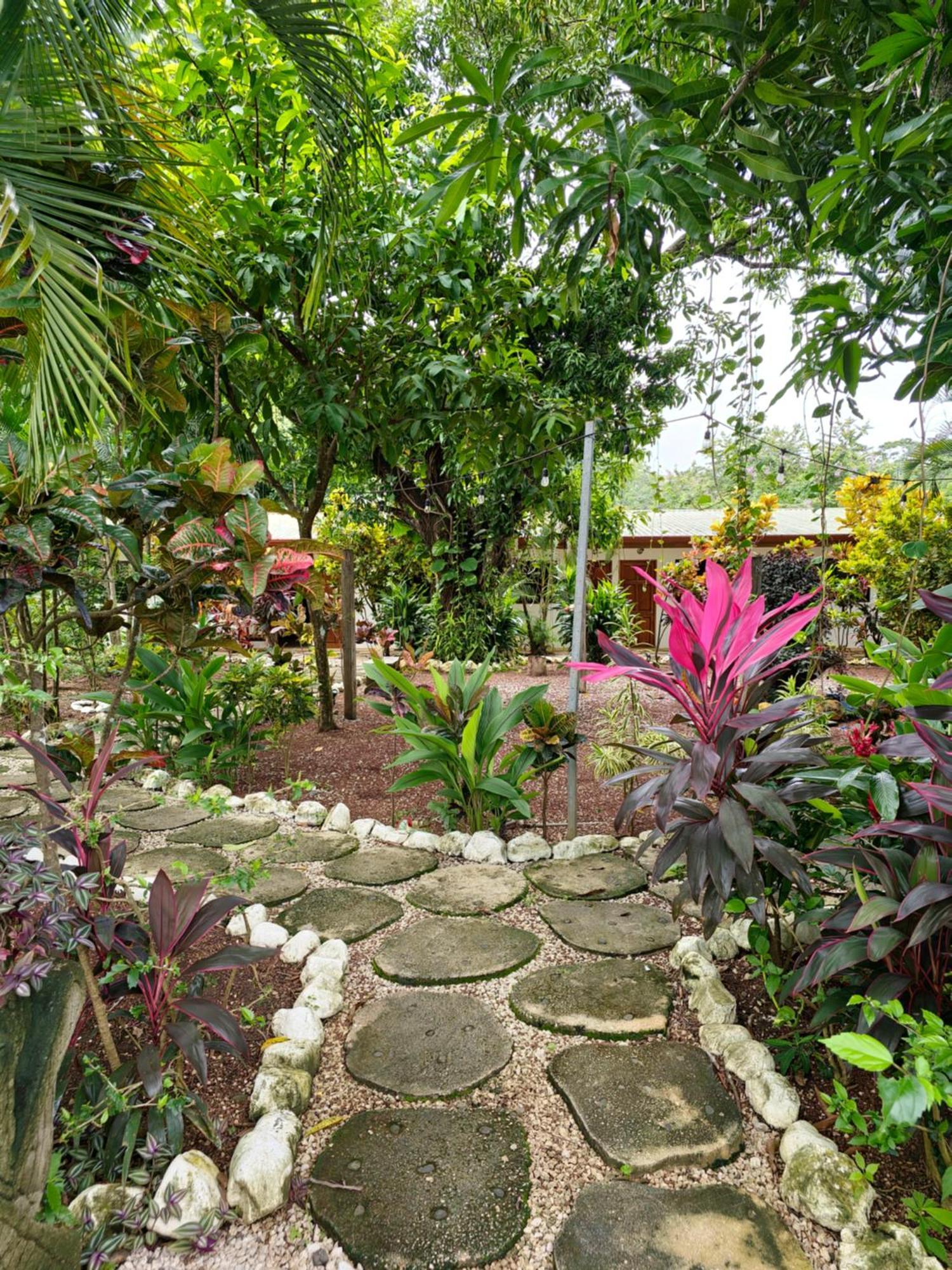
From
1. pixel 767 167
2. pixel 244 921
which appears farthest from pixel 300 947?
pixel 767 167

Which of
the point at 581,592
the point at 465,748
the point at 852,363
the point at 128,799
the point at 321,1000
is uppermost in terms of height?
the point at 852,363

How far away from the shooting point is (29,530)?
1.35 m

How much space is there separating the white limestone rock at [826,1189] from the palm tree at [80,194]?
178 centimetres

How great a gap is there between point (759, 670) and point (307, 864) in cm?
170

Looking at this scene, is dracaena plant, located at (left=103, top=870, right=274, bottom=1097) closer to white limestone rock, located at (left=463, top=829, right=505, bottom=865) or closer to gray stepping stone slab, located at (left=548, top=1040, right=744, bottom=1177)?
gray stepping stone slab, located at (left=548, top=1040, right=744, bottom=1177)

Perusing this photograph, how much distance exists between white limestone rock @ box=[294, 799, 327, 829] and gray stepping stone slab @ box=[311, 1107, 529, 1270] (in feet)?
5.38

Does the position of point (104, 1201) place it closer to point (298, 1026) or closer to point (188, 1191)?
point (188, 1191)

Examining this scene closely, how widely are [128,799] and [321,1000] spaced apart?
199cm

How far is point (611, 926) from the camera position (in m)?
1.96

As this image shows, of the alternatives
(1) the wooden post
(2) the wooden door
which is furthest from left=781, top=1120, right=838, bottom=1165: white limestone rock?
(2) the wooden door

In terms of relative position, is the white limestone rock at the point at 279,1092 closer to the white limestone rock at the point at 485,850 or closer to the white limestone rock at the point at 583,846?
the white limestone rock at the point at 485,850

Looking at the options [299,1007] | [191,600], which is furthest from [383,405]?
[299,1007]

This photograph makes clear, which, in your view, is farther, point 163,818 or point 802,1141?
point 163,818

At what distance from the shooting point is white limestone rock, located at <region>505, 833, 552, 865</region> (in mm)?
2496
